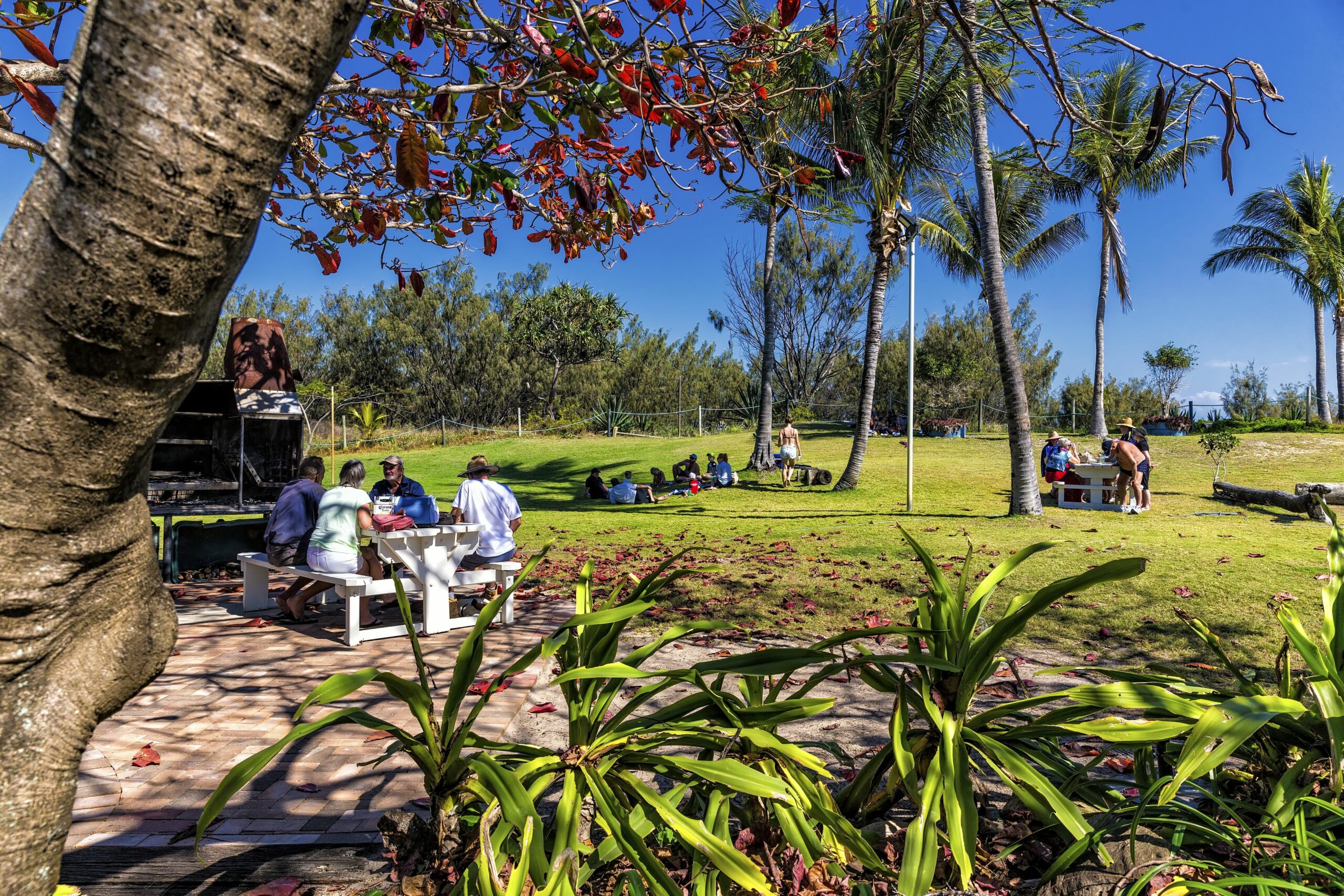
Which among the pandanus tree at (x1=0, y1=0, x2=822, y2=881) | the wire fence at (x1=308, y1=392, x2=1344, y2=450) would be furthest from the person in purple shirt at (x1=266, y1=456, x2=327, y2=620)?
the wire fence at (x1=308, y1=392, x2=1344, y2=450)

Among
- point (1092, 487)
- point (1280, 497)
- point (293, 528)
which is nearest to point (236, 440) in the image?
point (293, 528)

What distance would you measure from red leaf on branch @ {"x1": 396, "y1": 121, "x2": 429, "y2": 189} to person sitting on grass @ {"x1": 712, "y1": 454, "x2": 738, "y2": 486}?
50.0ft

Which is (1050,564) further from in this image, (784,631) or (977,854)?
(977,854)

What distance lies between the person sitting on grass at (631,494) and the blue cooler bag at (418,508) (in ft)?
29.9

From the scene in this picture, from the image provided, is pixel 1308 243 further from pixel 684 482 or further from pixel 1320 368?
pixel 684 482

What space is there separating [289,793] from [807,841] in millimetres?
2183

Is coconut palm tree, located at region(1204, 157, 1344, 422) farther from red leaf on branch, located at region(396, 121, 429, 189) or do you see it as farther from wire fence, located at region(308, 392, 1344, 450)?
red leaf on branch, located at region(396, 121, 429, 189)

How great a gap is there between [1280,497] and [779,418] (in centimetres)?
2456

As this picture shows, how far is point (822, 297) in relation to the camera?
37.3 metres

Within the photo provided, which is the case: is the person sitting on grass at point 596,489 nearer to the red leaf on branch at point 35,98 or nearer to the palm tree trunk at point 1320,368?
the red leaf on branch at point 35,98


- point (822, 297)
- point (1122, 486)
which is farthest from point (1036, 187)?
point (1122, 486)

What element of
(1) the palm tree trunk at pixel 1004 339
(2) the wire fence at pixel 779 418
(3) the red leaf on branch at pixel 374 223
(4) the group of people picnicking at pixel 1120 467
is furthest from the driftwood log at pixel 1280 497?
(2) the wire fence at pixel 779 418

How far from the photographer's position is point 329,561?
17.9ft

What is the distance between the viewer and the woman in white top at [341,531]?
17.9 feet
